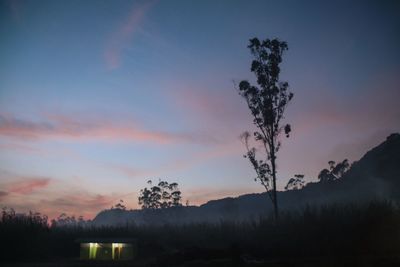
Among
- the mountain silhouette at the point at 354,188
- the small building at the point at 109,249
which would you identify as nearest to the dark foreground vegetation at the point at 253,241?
the small building at the point at 109,249

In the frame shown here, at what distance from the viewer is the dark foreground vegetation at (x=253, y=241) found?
1401 cm

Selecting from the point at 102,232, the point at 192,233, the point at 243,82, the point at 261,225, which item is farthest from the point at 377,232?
the point at 102,232

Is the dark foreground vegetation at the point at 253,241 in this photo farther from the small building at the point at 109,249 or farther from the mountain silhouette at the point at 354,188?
the mountain silhouette at the point at 354,188

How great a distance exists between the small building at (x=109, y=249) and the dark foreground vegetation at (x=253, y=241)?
70 centimetres

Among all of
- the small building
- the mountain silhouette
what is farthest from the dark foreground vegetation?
the mountain silhouette

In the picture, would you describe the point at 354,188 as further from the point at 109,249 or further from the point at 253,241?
the point at 109,249

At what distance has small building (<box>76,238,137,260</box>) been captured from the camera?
18594mm

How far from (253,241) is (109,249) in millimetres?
6747

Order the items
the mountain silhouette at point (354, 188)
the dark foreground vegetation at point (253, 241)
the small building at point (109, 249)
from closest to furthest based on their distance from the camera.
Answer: the dark foreground vegetation at point (253, 241) < the small building at point (109, 249) < the mountain silhouette at point (354, 188)

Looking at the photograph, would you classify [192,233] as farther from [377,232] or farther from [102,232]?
[377,232]

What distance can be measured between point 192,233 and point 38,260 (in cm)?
880

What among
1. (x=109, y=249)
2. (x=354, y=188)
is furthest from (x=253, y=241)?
(x=354, y=188)

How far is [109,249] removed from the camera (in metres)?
18.8

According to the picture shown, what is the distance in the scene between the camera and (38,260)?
59.9ft
